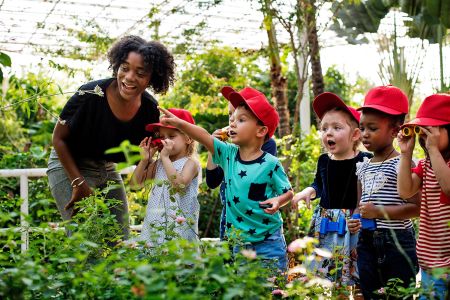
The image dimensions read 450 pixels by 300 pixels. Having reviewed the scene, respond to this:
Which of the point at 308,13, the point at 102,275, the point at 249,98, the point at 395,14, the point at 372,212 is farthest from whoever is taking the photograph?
the point at 395,14

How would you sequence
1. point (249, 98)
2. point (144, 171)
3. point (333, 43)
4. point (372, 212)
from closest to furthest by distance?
point (372, 212), point (249, 98), point (144, 171), point (333, 43)

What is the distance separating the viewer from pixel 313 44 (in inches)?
277

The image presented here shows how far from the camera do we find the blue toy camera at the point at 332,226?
3609 millimetres

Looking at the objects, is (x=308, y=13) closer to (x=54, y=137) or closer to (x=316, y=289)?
(x=54, y=137)

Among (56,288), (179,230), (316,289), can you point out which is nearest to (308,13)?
(179,230)

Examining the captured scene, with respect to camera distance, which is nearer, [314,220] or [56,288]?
[56,288]

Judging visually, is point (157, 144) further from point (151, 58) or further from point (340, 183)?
point (340, 183)

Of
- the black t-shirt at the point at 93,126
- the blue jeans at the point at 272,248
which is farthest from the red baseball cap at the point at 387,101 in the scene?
the black t-shirt at the point at 93,126

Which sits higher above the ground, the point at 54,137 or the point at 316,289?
the point at 54,137

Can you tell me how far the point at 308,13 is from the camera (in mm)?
6066

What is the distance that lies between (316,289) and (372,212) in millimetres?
863

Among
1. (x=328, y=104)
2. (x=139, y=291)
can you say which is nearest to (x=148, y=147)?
(x=328, y=104)

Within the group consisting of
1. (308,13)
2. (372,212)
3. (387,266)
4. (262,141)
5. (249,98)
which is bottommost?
(387,266)

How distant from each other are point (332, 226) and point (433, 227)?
70 centimetres
